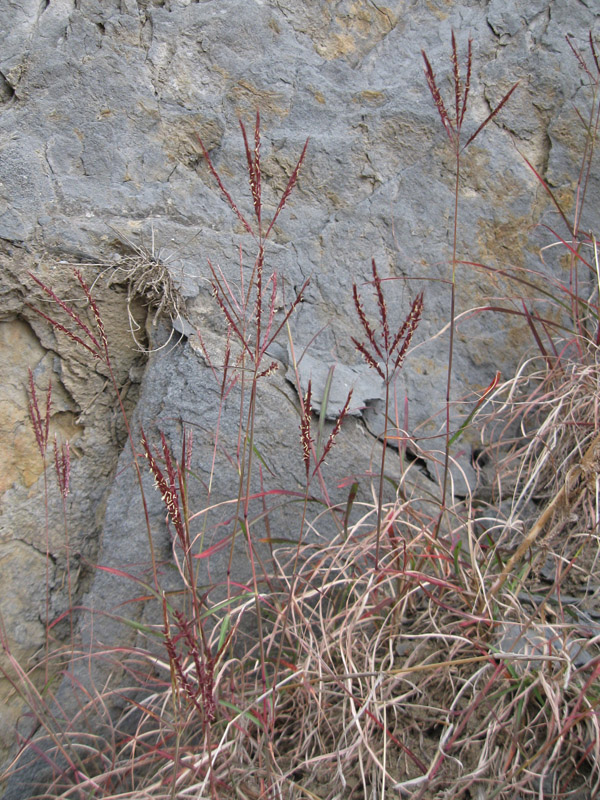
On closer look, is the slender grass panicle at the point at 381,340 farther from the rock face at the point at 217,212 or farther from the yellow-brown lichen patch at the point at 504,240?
the yellow-brown lichen patch at the point at 504,240

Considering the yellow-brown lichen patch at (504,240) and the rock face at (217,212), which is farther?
the yellow-brown lichen patch at (504,240)

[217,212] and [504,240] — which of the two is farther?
[504,240]

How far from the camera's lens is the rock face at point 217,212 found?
1.62m

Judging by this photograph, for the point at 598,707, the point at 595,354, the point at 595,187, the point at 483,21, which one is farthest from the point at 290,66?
the point at 598,707

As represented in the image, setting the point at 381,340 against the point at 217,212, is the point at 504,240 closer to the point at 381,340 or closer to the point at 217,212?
the point at 381,340

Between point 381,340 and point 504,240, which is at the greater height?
point 504,240

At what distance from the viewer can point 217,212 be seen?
69.7 inches

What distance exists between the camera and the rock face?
162 cm

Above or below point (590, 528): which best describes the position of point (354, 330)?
above

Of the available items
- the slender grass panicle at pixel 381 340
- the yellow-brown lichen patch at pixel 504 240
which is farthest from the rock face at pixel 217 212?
the slender grass panicle at pixel 381 340

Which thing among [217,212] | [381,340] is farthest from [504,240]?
[217,212]

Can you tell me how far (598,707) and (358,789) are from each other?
1.57 feet

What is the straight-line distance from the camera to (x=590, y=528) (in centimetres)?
151

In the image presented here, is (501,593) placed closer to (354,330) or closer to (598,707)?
(598,707)
